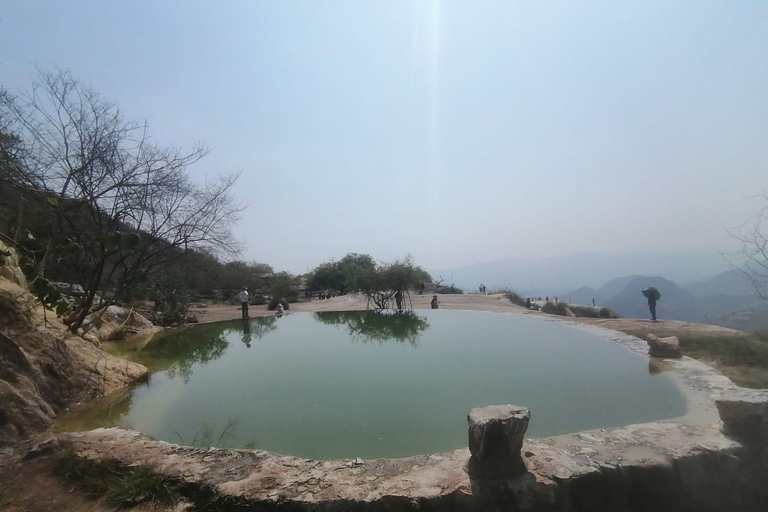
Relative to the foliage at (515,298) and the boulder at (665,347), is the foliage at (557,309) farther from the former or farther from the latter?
the boulder at (665,347)

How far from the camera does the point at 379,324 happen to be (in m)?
16.2

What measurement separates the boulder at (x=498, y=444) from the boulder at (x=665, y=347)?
7.17 m

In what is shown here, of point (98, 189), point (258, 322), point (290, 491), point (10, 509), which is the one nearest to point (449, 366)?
point (290, 491)

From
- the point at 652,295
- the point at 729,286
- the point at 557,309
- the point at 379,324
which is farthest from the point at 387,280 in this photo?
the point at 729,286

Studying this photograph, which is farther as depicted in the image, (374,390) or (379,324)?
→ (379,324)

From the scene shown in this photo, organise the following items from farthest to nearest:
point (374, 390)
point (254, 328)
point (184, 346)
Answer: point (254, 328) → point (184, 346) → point (374, 390)

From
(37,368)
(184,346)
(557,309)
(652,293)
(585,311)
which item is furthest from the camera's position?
(557,309)

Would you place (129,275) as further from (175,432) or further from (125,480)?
(125,480)

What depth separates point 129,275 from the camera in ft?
32.1

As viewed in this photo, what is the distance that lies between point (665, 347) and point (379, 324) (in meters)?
10.1

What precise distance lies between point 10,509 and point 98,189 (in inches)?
310

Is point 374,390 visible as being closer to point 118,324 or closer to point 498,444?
point 498,444

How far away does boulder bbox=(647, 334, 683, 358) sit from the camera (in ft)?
27.8

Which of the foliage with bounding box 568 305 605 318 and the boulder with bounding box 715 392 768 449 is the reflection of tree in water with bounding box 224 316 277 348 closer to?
the boulder with bounding box 715 392 768 449
